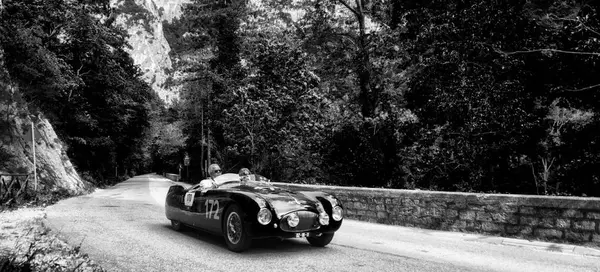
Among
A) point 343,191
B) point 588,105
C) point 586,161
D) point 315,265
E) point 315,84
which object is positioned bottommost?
point 315,265

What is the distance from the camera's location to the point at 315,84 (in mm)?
→ 21594

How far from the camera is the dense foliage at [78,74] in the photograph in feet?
67.3

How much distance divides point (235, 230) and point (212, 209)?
680mm

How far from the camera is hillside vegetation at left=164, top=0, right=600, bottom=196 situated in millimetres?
12078

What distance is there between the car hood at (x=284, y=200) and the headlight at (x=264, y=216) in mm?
127

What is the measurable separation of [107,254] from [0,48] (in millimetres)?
17222

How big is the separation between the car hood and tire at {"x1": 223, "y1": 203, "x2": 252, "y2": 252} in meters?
0.42

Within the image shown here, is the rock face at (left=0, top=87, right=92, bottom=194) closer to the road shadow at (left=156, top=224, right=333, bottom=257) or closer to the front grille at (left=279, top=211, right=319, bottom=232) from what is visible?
the road shadow at (left=156, top=224, right=333, bottom=257)

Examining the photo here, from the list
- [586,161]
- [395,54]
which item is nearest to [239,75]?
[395,54]

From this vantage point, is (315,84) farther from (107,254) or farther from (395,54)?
(107,254)

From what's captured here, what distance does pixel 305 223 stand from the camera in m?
5.87

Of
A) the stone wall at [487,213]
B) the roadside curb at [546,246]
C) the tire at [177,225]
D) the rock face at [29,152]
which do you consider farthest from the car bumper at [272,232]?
the rock face at [29,152]

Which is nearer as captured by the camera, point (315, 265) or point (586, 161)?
point (315, 265)

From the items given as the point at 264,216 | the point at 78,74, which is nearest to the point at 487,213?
the point at 264,216
